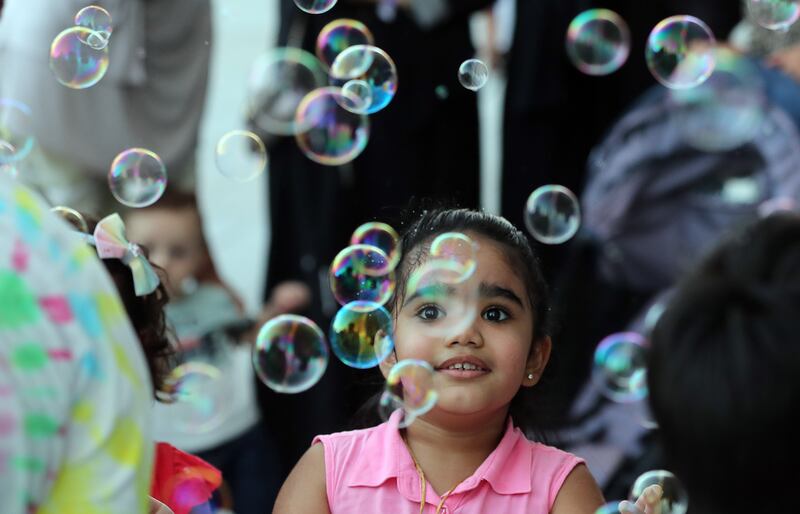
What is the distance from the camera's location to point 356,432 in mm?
1915

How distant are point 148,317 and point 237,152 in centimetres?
80

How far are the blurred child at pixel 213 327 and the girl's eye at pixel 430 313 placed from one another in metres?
1.22

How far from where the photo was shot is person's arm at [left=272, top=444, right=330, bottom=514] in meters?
1.81

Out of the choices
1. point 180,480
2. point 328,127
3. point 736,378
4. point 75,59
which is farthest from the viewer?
point 328,127

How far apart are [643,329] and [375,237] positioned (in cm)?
112

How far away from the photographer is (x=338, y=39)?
2971mm

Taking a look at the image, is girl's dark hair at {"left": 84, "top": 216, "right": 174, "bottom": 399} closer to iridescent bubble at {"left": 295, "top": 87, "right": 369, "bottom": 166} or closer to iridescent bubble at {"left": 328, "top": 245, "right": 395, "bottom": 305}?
iridescent bubble at {"left": 328, "top": 245, "right": 395, "bottom": 305}

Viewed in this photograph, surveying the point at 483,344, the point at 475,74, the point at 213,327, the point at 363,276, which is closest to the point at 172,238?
the point at 213,327

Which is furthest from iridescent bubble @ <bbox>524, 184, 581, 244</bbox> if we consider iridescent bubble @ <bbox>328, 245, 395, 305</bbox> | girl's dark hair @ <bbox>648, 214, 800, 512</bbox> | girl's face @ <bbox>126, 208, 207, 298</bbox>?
girl's dark hair @ <bbox>648, 214, 800, 512</bbox>

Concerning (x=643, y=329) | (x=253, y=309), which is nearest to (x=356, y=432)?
(x=643, y=329)

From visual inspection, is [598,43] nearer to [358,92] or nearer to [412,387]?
[358,92]

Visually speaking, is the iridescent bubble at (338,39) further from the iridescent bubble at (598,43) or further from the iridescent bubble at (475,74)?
the iridescent bubble at (598,43)

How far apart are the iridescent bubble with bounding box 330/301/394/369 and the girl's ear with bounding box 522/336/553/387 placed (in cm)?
20

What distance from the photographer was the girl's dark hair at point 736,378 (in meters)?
1.17
